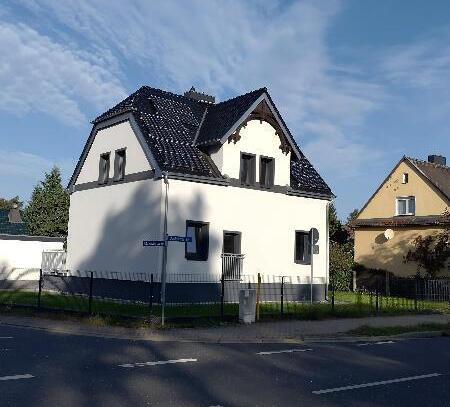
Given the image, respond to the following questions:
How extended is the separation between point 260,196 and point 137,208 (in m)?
5.36

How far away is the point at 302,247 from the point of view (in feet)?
87.5

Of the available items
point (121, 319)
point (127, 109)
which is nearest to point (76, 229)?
point (127, 109)

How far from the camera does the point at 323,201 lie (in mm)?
27656

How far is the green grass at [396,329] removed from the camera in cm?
1575

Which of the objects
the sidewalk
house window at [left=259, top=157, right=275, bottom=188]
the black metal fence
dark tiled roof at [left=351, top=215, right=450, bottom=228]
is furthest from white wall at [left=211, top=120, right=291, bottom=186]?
dark tiled roof at [left=351, top=215, right=450, bottom=228]

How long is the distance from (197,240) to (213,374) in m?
13.8

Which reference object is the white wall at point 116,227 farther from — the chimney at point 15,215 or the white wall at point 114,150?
the chimney at point 15,215

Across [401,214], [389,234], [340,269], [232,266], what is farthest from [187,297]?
[401,214]

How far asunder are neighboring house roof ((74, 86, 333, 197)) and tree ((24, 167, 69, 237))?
22.7m

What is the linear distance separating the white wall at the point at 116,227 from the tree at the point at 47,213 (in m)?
22.7

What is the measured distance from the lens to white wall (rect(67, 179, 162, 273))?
72.7ft

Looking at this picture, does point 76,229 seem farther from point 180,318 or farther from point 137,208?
point 180,318

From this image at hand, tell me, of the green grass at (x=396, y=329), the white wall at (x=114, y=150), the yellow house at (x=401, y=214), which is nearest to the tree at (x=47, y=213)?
the white wall at (x=114, y=150)

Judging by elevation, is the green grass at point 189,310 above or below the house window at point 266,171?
below
